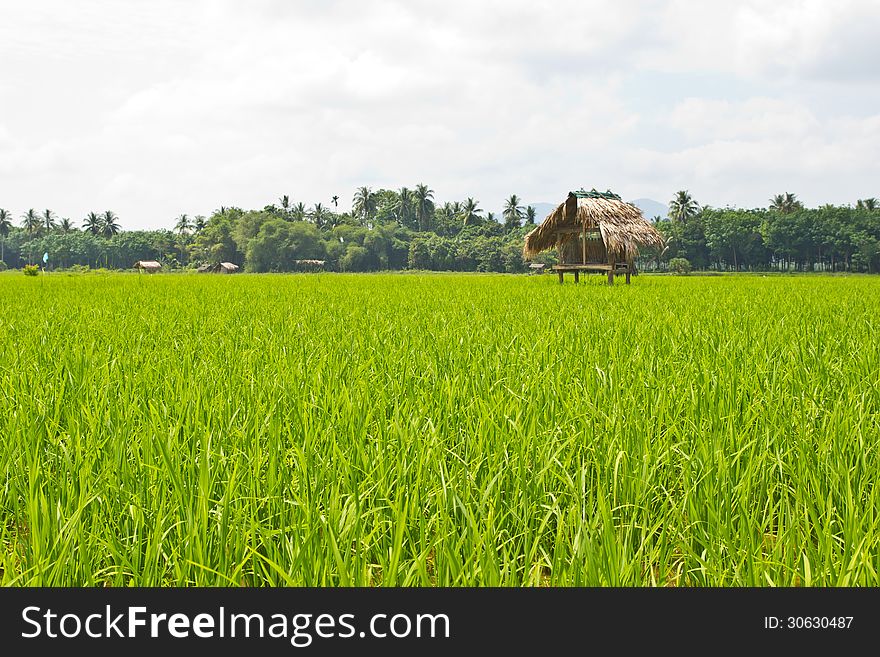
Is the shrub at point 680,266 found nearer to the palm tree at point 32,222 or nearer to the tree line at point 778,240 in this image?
the tree line at point 778,240

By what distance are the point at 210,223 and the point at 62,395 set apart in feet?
Answer: 238

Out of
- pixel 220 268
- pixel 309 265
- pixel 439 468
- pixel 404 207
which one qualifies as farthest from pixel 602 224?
pixel 404 207

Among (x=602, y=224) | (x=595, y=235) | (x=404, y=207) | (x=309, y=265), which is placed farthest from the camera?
(x=404, y=207)

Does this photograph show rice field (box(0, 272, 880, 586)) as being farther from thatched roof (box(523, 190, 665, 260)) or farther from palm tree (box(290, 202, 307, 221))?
palm tree (box(290, 202, 307, 221))

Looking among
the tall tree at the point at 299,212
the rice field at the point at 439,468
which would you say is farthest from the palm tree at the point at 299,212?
the rice field at the point at 439,468

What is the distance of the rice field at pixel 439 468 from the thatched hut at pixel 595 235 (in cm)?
1237

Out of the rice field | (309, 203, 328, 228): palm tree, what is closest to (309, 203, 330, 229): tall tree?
(309, 203, 328, 228): palm tree

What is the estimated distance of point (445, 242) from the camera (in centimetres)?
5984

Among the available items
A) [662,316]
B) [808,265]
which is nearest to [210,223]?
[808,265]

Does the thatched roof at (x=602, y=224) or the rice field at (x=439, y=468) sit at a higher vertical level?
the thatched roof at (x=602, y=224)

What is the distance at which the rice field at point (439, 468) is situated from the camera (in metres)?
1.37

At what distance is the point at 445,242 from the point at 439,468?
5864cm

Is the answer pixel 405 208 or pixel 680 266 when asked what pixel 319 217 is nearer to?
pixel 405 208

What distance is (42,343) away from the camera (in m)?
4.23
